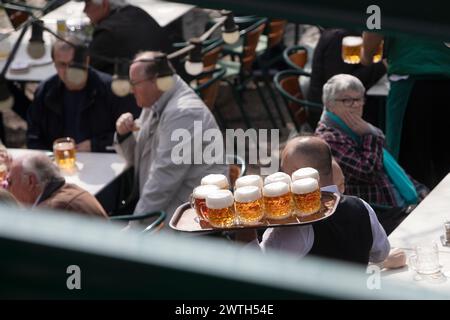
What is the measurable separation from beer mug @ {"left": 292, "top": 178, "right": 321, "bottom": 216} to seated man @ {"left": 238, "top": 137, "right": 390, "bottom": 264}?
0.23ft

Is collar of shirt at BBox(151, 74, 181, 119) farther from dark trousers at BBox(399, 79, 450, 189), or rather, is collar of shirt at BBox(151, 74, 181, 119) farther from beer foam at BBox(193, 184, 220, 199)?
beer foam at BBox(193, 184, 220, 199)

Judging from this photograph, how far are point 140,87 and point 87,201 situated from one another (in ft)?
3.66

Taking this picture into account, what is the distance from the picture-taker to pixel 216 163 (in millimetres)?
4578

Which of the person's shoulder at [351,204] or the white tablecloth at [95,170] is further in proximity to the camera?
the white tablecloth at [95,170]

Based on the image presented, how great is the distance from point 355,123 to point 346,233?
1.50m

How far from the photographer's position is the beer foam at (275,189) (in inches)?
112

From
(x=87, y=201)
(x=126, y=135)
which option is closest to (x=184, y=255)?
(x=87, y=201)

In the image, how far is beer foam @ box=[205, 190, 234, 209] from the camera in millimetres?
2848

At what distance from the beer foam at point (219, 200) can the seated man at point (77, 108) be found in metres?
2.55

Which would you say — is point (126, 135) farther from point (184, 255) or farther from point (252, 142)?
point (184, 255)

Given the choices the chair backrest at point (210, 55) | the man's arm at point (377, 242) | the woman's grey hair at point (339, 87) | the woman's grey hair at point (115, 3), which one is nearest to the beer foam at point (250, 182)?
the man's arm at point (377, 242)

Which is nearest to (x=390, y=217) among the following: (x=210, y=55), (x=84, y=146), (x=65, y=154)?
(x=65, y=154)

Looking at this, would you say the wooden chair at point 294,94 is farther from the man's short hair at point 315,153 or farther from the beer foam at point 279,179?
the beer foam at point 279,179

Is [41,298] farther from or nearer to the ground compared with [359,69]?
farther from the ground
